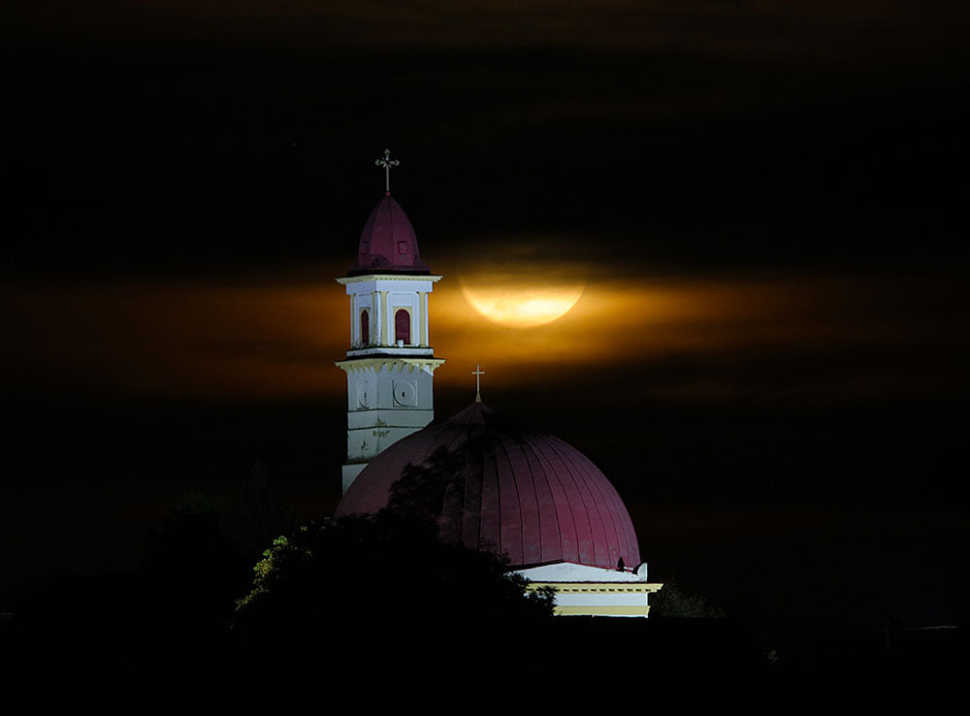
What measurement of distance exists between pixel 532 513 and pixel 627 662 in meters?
21.4

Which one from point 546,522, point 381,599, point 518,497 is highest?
point 518,497

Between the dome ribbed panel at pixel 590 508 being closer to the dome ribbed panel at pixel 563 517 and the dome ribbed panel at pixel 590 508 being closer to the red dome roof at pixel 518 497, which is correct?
the red dome roof at pixel 518 497

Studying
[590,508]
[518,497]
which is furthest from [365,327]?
[518,497]

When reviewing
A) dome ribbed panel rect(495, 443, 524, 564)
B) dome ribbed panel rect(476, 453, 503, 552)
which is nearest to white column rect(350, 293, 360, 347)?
dome ribbed panel rect(495, 443, 524, 564)

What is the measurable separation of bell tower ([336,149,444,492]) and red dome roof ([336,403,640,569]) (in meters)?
14.5

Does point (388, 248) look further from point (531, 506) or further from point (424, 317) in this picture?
point (531, 506)

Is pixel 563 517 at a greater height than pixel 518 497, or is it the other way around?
pixel 518 497

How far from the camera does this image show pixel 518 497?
116 m

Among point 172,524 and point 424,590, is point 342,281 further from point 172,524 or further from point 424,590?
point 424,590

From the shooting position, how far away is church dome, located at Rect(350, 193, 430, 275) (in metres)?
133

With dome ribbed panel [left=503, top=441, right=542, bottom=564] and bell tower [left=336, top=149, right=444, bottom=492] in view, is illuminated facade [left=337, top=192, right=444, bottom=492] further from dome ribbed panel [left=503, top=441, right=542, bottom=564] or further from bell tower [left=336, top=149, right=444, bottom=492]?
dome ribbed panel [left=503, top=441, right=542, bottom=564]

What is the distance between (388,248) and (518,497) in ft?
62.8

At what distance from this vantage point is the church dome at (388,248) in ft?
437

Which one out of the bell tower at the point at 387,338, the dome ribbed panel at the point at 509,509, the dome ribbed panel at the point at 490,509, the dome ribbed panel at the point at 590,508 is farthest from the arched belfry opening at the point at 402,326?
the dome ribbed panel at the point at 490,509
